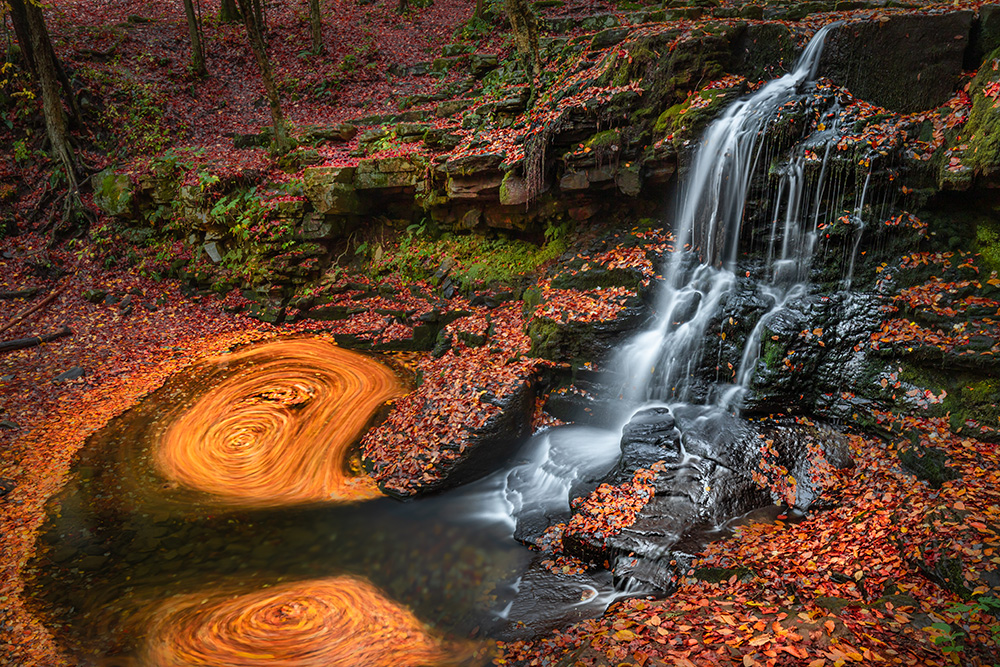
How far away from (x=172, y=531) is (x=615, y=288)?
8271 mm

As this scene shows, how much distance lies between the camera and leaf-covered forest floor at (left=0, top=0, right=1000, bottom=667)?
13.0ft

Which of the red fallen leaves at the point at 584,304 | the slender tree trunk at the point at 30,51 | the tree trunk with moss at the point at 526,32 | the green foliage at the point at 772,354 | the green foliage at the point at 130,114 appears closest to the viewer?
the green foliage at the point at 772,354

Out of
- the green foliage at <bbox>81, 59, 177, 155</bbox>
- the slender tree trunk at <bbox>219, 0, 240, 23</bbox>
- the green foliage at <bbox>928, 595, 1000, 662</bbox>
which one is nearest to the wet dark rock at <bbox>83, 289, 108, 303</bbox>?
the green foliage at <bbox>81, 59, 177, 155</bbox>

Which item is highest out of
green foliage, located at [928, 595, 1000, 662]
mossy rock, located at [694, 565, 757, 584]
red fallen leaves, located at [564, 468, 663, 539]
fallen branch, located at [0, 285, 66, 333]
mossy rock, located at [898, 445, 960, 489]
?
fallen branch, located at [0, 285, 66, 333]

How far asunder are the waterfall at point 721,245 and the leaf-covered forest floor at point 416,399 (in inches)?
38.5

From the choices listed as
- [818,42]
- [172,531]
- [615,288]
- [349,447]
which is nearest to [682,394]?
[615,288]

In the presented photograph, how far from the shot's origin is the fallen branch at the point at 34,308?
11113 millimetres

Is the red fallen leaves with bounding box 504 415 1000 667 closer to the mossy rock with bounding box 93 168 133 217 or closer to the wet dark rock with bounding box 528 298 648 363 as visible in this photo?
the wet dark rock with bounding box 528 298 648 363

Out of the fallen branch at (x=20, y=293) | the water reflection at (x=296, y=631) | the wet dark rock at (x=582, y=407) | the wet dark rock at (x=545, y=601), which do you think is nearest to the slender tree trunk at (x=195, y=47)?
the fallen branch at (x=20, y=293)

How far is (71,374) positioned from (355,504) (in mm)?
7251

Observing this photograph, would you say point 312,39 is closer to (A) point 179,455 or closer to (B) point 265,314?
(B) point 265,314

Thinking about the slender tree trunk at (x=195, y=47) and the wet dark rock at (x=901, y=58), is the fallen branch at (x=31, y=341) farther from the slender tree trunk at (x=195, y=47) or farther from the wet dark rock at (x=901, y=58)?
the wet dark rock at (x=901, y=58)

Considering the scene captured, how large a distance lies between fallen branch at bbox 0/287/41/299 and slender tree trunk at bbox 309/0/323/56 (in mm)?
13094

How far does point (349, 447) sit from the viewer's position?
8703 millimetres
